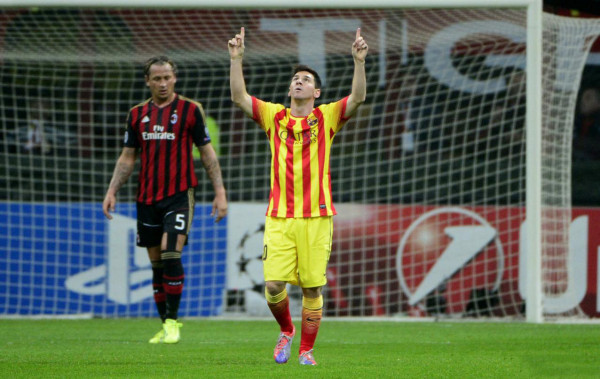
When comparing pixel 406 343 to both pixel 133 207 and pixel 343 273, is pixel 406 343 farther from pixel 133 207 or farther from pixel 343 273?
pixel 133 207

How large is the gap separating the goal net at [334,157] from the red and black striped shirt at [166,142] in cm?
278

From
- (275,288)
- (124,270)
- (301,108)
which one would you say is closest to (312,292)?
(275,288)

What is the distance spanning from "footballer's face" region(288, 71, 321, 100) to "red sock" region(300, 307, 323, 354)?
112 centimetres

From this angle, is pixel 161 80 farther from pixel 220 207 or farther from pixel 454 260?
pixel 454 260

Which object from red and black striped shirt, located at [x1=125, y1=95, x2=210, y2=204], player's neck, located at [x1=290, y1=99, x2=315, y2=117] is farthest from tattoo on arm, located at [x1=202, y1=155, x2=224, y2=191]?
player's neck, located at [x1=290, y1=99, x2=315, y2=117]

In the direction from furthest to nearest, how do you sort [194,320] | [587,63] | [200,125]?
[587,63] < [194,320] < [200,125]

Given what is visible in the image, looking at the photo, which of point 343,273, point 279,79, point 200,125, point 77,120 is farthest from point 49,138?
point 200,125

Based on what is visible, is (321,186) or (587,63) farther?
(587,63)

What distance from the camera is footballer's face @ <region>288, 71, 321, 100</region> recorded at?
5.49 metres

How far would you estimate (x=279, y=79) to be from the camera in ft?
35.1

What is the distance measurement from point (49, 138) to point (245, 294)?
8.38 ft

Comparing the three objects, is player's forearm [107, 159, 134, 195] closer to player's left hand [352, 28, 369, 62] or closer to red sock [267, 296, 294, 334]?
red sock [267, 296, 294, 334]

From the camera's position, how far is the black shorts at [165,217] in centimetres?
689

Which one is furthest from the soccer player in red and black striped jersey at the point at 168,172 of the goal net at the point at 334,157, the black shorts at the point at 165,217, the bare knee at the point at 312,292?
the goal net at the point at 334,157
